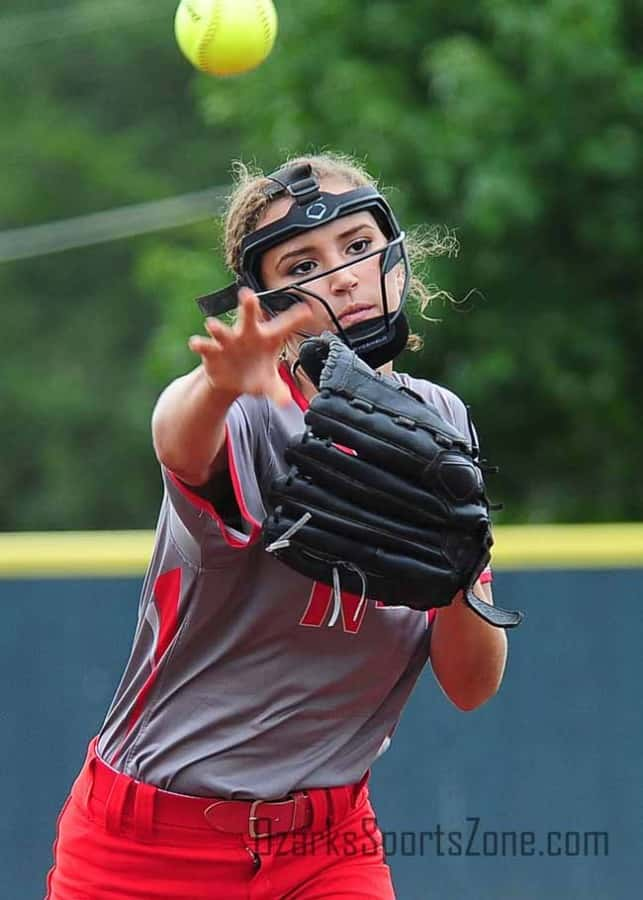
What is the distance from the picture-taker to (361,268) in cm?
299

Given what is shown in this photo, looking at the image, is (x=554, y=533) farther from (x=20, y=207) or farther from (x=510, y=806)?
(x=20, y=207)

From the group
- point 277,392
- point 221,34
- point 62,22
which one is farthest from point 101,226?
point 277,392

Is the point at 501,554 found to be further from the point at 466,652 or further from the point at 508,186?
the point at 508,186

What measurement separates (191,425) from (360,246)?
675 mm

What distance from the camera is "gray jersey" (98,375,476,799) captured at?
2887 mm

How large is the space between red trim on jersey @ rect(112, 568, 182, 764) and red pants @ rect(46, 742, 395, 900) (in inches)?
7.9

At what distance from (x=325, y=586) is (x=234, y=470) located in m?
0.32

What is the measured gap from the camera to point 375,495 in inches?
107

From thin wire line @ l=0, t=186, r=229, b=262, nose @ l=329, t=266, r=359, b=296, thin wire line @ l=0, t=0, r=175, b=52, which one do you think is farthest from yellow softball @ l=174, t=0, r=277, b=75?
thin wire line @ l=0, t=0, r=175, b=52

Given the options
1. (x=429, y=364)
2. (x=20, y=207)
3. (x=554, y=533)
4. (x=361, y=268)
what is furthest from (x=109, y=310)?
(x=361, y=268)

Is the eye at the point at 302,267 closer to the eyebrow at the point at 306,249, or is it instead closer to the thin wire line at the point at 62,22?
the eyebrow at the point at 306,249

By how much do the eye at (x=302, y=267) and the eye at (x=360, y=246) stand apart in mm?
91

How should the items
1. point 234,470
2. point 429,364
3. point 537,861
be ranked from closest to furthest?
point 234,470
point 537,861
point 429,364

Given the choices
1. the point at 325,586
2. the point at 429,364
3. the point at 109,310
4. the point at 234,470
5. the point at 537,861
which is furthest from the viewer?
the point at 109,310
